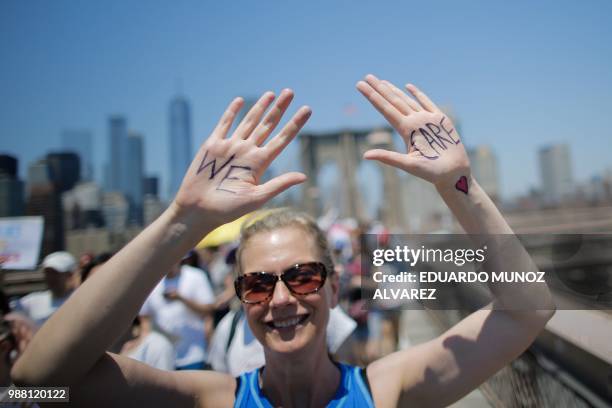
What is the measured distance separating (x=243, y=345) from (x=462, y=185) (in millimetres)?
1970

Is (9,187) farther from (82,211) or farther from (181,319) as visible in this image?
(82,211)

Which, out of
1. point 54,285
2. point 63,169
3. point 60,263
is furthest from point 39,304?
point 63,169

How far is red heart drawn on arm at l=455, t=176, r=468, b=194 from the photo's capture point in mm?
1427

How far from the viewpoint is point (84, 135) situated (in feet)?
267

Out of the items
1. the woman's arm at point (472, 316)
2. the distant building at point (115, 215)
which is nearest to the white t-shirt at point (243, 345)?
the woman's arm at point (472, 316)

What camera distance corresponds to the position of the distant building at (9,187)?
4383mm

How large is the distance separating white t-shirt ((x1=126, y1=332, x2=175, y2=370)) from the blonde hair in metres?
1.75

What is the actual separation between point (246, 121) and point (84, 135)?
9297cm

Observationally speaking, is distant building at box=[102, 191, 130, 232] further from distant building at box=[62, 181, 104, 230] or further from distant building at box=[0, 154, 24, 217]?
distant building at box=[0, 154, 24, 217]

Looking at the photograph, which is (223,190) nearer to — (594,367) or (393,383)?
(393,383)

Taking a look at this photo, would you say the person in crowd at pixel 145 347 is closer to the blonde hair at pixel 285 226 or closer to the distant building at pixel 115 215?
the blonde hair at pixel 285 226

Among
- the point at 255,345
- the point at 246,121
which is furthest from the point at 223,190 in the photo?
the point at 255,345

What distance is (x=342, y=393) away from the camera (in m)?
1.53

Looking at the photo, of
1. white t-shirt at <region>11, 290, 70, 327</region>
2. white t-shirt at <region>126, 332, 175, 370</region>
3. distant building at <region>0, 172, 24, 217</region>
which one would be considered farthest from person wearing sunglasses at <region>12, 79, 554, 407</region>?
distant building at <region>0, 172, 24, 217</region>
